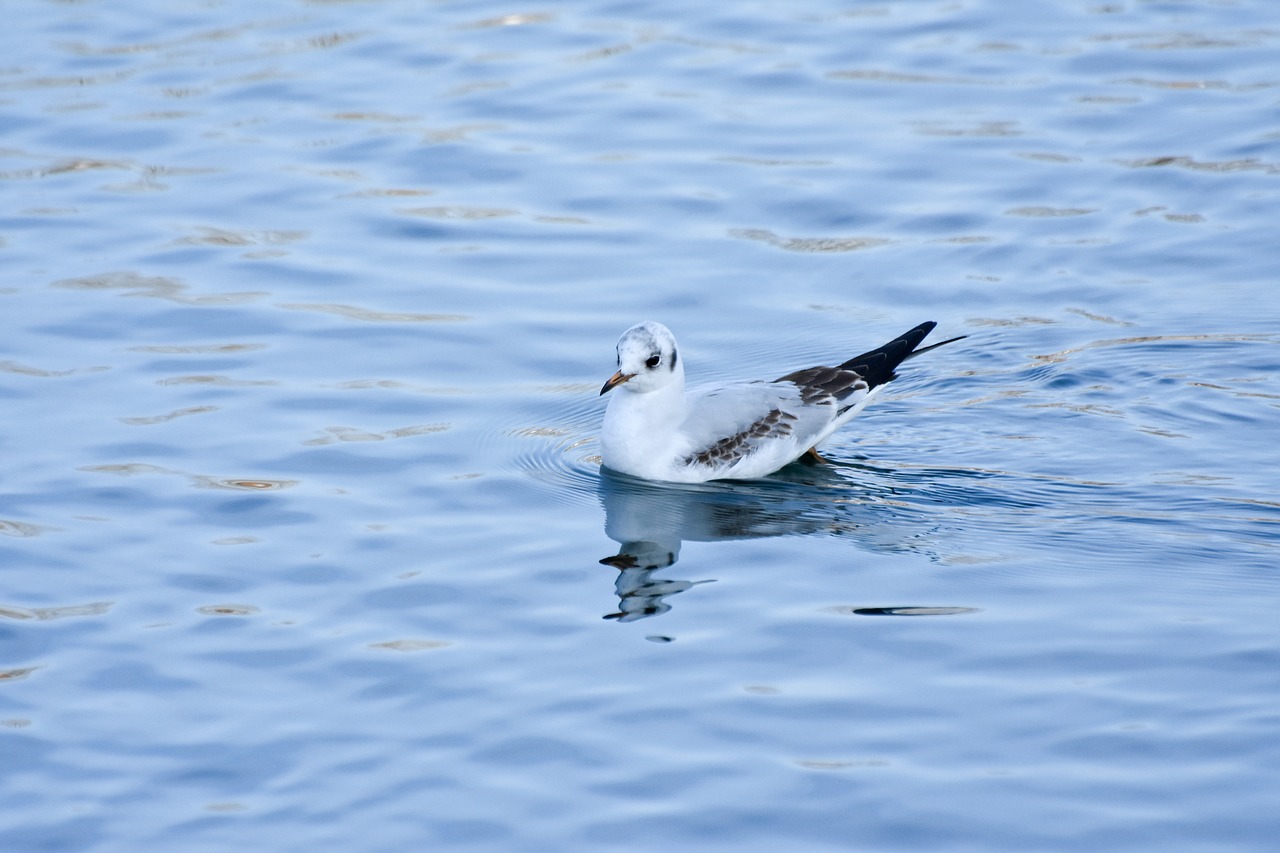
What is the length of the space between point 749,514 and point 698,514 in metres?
0.30

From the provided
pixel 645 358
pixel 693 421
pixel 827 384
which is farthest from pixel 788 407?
pixel 645 358

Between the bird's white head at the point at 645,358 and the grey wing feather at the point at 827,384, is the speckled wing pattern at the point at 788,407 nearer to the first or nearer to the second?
the grey wing feather at the point at 827,384

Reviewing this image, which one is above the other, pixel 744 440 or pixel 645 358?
pixel 645 358

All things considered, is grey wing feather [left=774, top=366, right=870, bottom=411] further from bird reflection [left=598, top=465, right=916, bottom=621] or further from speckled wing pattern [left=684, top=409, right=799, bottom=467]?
bird reflection [left=598, top=465, right=916, bottom=621]

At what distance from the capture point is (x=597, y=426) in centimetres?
1149

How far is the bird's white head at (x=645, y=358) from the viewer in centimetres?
1044

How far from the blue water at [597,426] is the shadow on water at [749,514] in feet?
0.15

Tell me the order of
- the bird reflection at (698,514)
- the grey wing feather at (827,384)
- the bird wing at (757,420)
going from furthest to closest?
Result: the grey wing feather at (827,384), the bird wing at (757,420), the bird reflection at (698,514)

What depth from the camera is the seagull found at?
1049 cm

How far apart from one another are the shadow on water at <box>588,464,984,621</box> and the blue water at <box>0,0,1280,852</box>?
0.05m

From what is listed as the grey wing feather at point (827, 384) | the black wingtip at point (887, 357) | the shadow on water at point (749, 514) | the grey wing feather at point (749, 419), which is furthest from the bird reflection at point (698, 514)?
the black wingtip at point (887, 357)

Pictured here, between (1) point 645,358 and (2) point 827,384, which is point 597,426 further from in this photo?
(2) point 827,384

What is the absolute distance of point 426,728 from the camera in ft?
25.3

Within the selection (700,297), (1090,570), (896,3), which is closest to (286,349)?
(700,297)
